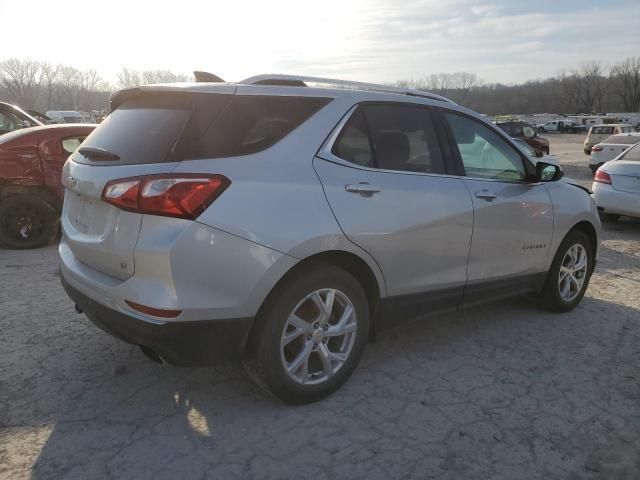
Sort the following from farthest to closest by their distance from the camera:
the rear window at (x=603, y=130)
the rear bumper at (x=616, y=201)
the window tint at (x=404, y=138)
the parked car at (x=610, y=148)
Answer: the rear window at (x=603, y=130), the parked car at (x=610, y=148), the rear bumper at (x=616, y=201), the window tint at (x=404, y=138)

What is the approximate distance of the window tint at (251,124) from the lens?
270 centimetres

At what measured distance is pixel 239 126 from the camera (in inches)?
110

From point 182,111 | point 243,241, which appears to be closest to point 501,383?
point 243,241

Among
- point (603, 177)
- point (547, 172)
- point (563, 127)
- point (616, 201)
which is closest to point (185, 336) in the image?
point (547, 172)

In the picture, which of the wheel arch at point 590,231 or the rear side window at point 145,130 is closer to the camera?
the rear side window at point 145,130

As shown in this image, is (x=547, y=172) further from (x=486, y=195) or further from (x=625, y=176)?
(x=625, y=176)

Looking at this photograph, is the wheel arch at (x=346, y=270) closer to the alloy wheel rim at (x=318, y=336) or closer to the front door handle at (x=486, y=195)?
the alloy wheel rim at (x=318, y=336)

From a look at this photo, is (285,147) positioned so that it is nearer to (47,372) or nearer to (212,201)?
(212,201)

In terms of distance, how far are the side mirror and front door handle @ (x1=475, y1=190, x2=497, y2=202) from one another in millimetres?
611

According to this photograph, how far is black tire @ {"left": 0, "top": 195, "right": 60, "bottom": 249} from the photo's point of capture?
6.70 m

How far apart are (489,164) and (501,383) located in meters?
1.57

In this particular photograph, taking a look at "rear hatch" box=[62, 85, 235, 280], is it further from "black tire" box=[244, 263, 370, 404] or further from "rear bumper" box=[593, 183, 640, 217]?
"rear bumper" box=[593, 183, 640, 217]

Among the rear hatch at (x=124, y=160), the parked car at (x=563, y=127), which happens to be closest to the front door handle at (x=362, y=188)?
the rear hatch at (x=124, y=160)

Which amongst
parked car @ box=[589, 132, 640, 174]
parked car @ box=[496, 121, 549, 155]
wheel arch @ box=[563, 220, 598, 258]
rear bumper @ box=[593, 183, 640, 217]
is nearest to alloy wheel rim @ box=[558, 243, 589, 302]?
wheel arch @ box=[563, 220, 598, 258]
